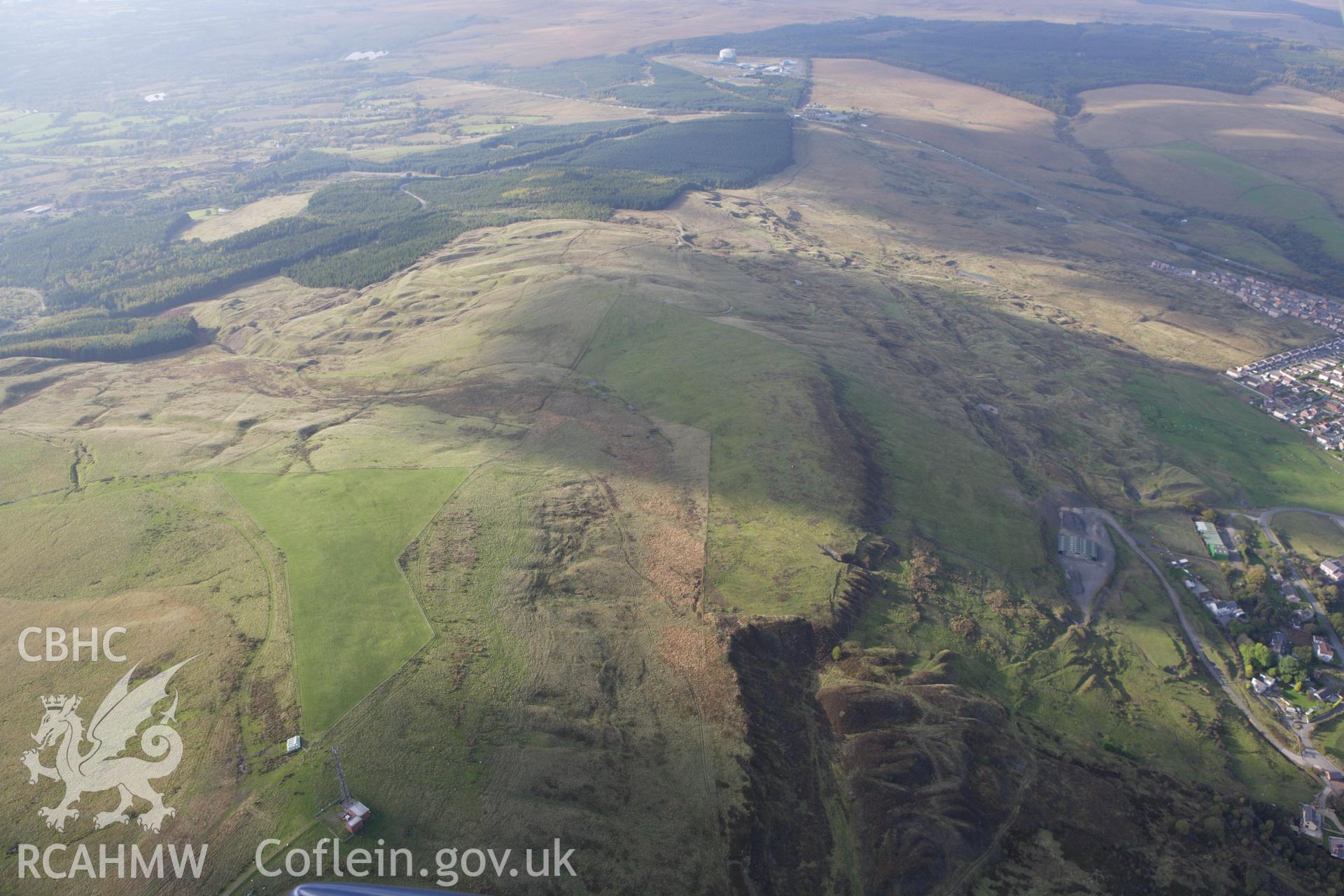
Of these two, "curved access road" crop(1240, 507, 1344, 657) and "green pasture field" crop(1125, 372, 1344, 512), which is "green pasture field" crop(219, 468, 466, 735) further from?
"green pasture field" crop(1125, 372, 1344, 512)

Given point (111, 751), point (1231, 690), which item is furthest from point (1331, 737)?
point (111, 751)

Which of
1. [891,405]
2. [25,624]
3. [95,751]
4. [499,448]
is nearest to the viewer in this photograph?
[95,751]

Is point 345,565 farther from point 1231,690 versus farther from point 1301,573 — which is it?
point 1301,573

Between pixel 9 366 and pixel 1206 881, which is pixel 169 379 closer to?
pixel 9 366

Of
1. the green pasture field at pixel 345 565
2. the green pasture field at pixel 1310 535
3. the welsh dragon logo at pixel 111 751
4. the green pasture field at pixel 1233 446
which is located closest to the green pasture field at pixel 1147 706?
the green pasture field at pixel 1310 535

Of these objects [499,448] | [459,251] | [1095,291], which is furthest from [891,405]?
[459,251]

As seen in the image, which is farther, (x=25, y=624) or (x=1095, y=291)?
(x=1095, y=291)

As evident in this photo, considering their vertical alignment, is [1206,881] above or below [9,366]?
below
